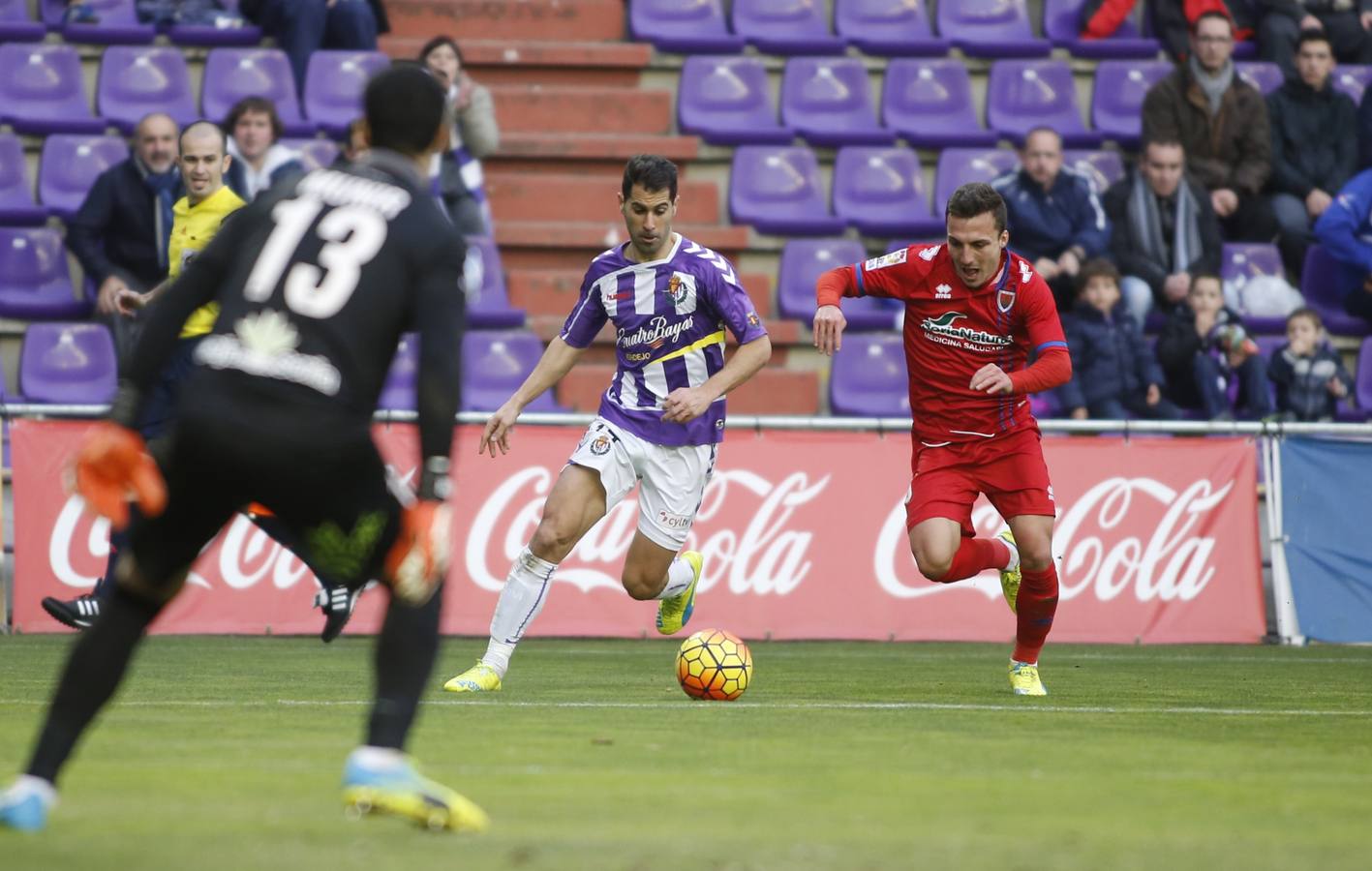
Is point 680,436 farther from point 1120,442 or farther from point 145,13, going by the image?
point 145,13

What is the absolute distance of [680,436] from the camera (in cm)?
941

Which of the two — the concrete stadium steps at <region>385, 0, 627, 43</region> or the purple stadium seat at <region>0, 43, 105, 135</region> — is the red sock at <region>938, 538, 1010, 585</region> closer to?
the concrete stadium steps at <region>385, 0, 627, 43</region>

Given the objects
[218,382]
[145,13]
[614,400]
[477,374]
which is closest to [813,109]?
[477,374]

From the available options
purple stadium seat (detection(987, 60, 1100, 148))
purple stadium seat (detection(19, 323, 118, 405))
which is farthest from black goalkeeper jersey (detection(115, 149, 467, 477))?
purple stadium seat (detection(987, 60, 1100, 148))

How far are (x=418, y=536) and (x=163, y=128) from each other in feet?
32.2

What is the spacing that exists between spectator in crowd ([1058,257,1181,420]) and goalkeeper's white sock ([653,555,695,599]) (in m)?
4.72

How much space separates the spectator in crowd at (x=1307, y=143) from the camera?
16.3 metres

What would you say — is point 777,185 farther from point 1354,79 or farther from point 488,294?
point 1354,79

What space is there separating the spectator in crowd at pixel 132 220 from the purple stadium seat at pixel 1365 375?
8.83 meters

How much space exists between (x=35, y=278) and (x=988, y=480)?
8.25 meters

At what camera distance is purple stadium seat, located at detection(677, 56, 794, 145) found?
54.3 feet

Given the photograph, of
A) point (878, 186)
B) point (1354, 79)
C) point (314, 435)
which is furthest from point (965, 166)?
point (314, 435)

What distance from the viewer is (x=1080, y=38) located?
17.5 m

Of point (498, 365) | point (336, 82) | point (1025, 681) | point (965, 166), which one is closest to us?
point (1025, 681)
